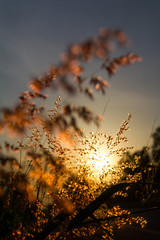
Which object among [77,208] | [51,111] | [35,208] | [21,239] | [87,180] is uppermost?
[51,111]

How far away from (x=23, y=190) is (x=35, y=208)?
3.30 ft

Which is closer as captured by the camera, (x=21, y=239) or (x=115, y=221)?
(x=21, y=239)

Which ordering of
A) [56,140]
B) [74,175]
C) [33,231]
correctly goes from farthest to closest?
1. [74,175]
2. [33,231]
3. [56,140]

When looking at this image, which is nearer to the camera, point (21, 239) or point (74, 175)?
point (21, 239)

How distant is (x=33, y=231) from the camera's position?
445 centimetres

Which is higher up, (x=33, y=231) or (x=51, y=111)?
(x=51, y=111)

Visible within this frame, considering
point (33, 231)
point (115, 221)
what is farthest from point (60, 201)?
point (115, 221)

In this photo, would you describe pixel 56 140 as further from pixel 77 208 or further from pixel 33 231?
pixel 33 231

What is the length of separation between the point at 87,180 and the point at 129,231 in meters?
5.09

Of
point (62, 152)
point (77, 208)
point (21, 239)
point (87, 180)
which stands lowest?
point (21, 239)

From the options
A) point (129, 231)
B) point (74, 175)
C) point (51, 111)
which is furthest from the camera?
point (129, 231)

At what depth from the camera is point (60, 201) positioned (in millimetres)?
4113

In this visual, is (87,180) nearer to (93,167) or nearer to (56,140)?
(93,167)

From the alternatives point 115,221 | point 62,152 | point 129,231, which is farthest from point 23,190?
point 129,231
